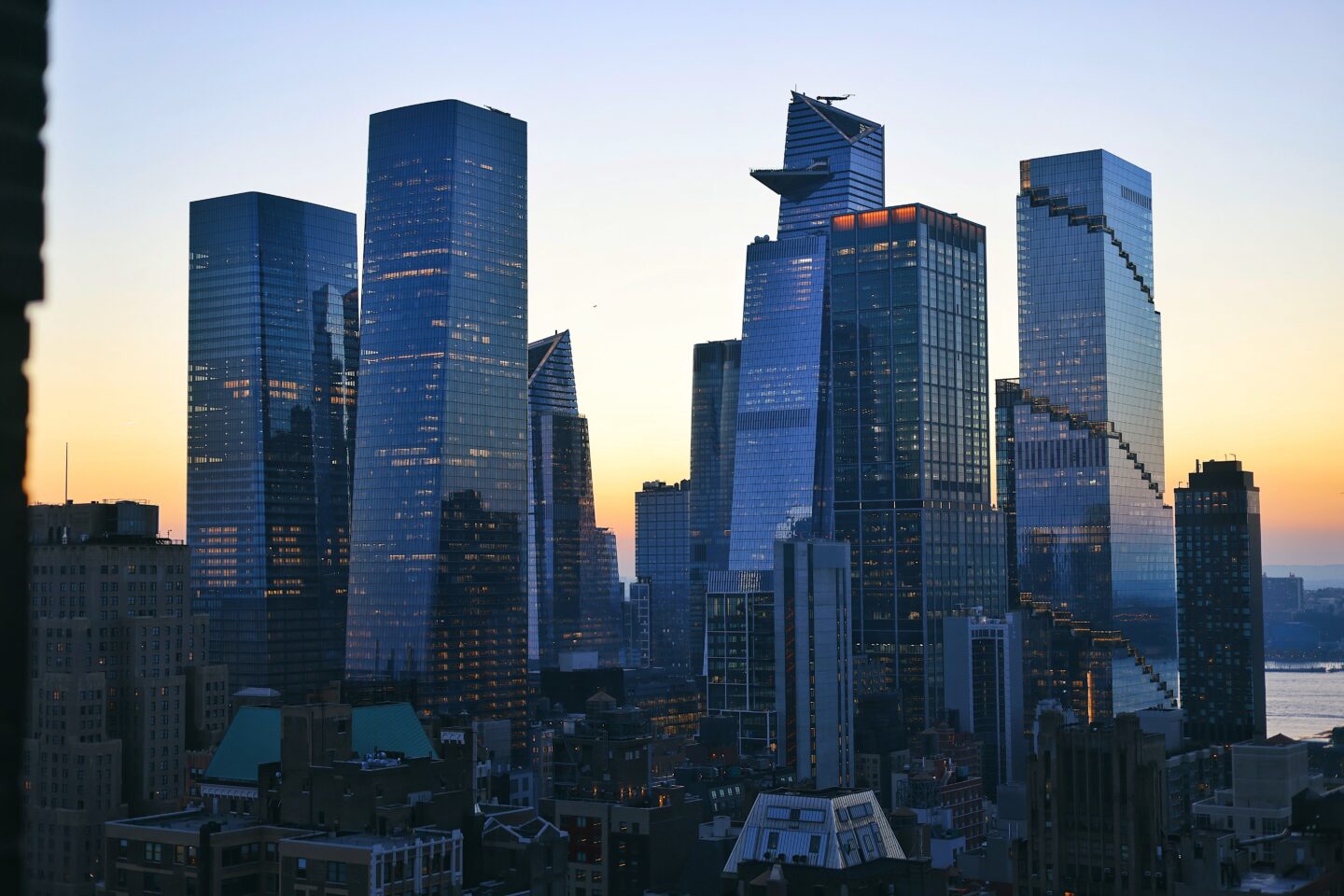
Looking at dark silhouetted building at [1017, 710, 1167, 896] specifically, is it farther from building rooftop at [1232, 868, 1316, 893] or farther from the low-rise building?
the low-rise building

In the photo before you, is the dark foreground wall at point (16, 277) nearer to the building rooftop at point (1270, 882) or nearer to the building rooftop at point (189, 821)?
the building rooftop at point (1270, 882)

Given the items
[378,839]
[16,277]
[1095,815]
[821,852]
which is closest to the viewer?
[16,277]

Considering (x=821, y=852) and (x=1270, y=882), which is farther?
(x=821, y=852)

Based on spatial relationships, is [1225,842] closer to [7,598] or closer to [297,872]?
[297,872]

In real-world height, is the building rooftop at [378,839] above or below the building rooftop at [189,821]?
above

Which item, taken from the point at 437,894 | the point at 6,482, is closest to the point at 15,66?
the point at 6,482

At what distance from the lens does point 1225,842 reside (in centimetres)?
17650

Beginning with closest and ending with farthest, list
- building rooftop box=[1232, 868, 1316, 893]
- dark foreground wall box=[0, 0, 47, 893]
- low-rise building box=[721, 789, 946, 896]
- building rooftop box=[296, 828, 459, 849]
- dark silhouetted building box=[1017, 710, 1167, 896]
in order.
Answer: dark foreground wall box=[0, 0, 47, 893]
building rooftop box=[1232, 868, 1316, 893]
building rooftop box=[296, 828, 459, 849]
dark silhouetted building box=[1017, 710, 1167, 896]
low-rise building box=[721, 789, 946, 896]

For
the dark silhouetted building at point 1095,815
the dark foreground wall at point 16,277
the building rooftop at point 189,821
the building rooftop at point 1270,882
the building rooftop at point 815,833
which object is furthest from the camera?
the building rooftop at point 189,821

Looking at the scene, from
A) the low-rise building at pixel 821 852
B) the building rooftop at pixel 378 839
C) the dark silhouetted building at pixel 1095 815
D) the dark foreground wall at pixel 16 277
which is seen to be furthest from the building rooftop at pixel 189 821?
the dark foreground wall at pixel 16 277

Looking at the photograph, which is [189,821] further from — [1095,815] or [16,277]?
[16,277]

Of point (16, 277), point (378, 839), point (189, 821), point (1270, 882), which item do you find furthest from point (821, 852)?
point (16, 277)

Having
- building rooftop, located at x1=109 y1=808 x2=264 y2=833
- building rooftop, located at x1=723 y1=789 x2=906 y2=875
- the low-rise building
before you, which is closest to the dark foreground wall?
the low-rise building

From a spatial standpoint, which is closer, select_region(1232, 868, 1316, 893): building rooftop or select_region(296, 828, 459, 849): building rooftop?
select_region(1232, 868, 1316, 893): building rooftop
